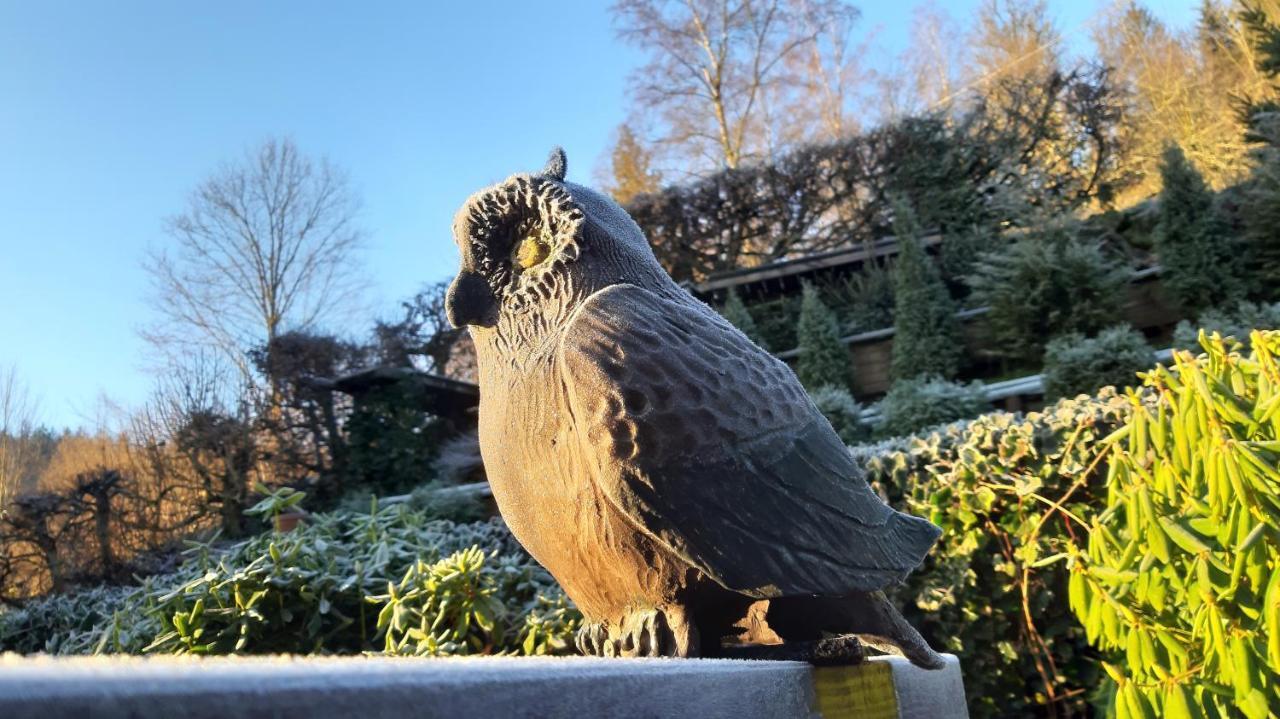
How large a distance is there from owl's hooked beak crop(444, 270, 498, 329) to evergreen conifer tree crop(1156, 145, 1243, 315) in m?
7.61

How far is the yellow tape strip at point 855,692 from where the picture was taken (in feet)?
4.25

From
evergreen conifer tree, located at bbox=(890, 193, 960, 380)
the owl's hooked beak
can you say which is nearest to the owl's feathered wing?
the owl's hooked beak

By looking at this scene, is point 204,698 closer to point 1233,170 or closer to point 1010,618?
point 1010,618

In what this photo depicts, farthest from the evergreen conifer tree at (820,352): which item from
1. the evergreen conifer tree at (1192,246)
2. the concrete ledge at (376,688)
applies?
the concrete ledge at (376,688)

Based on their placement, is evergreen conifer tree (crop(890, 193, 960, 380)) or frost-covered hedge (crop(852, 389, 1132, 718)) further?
evergreen conifer tree (crop(890, 193, 960, 380))

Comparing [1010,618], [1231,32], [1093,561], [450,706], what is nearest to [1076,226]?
[1010,618]

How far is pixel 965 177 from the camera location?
10.7 meters

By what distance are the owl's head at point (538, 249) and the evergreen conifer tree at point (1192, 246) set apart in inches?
294

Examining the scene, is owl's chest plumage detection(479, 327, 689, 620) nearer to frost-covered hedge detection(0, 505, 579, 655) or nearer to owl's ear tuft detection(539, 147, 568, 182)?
owl's ear tuft detection(539, 147, 568, 182)

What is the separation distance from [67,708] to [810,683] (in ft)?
3.60

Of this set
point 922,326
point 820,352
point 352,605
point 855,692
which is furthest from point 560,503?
point 922,326

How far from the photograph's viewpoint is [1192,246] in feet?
24.2

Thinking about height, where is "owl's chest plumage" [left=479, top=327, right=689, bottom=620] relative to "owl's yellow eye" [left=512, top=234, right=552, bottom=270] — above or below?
below

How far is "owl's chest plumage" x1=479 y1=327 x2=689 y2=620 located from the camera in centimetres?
129
